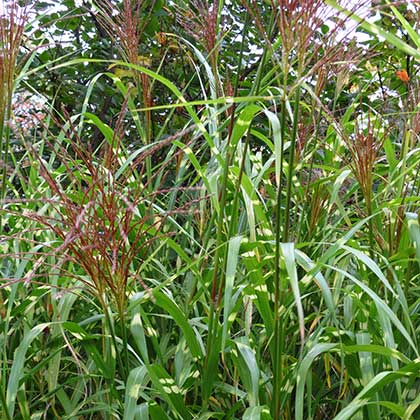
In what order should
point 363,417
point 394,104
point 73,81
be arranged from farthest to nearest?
1. point 73,81
2. point 394,104
3. point 363,417

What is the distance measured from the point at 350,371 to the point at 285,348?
0.17 m

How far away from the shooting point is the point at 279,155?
3.76 feet

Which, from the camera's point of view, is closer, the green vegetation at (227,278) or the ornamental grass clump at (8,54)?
the green vegetation at (227,278)

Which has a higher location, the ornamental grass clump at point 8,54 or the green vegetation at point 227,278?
the ornamental grass clump at point 8,54

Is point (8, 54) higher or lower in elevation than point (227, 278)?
higher

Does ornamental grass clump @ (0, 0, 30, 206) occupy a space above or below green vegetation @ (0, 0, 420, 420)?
above

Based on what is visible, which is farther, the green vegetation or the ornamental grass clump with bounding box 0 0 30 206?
the ornamental grass clump with bounding box 0 0 30 206

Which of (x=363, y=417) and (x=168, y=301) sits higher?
(x=168, y=301)

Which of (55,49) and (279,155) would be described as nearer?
(279,155)

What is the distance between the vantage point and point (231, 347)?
1.34m

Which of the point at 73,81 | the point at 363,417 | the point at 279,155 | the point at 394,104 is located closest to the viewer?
the point at 279,155

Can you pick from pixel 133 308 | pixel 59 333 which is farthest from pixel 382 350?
pixel 59 333

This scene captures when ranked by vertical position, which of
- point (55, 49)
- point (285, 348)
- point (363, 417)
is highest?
point (55, 49)

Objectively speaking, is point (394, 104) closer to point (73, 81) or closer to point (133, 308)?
point (73, 81)
